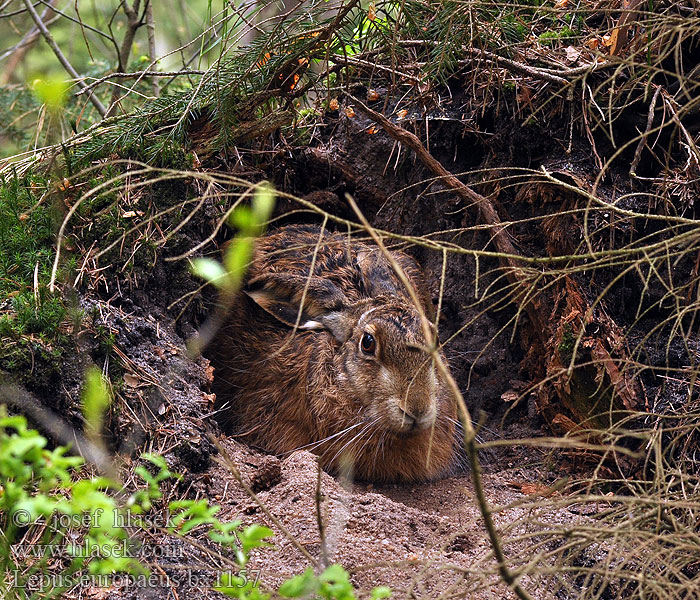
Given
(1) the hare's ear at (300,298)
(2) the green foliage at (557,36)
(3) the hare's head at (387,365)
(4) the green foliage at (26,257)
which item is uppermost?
(4) the green foliage at (26,257)

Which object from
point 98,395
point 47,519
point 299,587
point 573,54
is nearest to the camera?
point 299,587

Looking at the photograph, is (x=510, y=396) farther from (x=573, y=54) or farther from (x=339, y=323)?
(x=573, y=54)

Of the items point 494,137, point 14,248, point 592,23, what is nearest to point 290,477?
point 14,248

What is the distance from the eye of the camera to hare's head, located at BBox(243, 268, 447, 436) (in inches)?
173

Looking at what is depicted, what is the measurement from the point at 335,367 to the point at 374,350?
354mm

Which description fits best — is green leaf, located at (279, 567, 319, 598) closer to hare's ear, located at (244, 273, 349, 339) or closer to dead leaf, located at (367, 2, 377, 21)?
hare's ear, located at (244, 273, 349, 339)

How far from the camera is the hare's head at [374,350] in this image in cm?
439

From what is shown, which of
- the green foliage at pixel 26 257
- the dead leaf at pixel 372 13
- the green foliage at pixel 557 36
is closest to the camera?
the green foliage at pixel 26 257

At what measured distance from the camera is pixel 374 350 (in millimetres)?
4625

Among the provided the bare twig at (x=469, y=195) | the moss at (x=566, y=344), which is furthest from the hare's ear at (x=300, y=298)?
the moss at (x=566, y=344)

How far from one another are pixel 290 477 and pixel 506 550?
51.7 inches

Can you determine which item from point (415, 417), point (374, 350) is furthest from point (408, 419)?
point (374, 350)

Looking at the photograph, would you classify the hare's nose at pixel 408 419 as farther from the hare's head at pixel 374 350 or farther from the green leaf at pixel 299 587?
the green leaf at pixel 299 587

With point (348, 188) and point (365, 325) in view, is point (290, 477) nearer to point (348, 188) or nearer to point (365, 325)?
point (365, 325)
